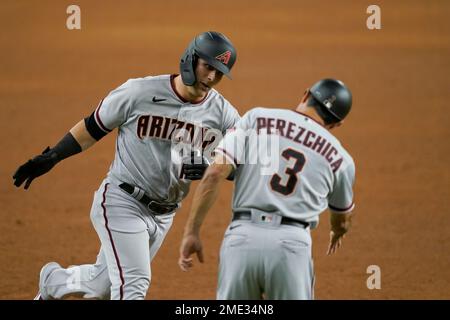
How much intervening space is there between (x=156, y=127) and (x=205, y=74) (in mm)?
579

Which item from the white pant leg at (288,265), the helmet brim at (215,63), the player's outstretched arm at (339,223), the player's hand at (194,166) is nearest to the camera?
the white pant leg at (288,265)

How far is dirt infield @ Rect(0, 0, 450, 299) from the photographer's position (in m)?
9.38

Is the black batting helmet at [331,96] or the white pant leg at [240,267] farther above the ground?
the black batting helmet at [331,96]

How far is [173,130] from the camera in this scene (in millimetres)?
6473

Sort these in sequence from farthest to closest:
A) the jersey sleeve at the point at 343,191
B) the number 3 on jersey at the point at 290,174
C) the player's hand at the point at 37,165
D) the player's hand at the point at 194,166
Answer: the player's hand at the point at 37,165, the player's hand at the point at 194,166, the jersey sleeve at the point at 343,191, the number 3 on jersey at the point at 290,174

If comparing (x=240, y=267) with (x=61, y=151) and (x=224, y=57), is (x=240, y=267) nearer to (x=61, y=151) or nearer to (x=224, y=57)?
(x=224, y=57)

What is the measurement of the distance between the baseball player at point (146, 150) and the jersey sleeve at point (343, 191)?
1340 mm

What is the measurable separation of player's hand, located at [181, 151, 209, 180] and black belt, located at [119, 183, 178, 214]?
312 millimetres

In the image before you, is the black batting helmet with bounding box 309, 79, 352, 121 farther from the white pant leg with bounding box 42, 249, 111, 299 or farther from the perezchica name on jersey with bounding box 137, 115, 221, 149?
the white pant leg with bounding box 42, 249, 111, 299

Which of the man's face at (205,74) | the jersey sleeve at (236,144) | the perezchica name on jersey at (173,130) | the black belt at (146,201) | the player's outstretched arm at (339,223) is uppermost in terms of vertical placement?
the man's face at (205,74)

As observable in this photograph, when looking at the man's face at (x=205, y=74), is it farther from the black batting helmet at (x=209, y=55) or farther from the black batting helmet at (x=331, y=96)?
the black batting helmet at (x=331, y=96)

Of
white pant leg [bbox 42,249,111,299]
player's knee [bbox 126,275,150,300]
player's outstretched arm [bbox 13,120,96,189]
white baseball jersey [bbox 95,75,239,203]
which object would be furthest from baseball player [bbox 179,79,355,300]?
player's outstretched arm [bbox 13,120,96,189]

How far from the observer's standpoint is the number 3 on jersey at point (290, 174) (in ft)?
16.8

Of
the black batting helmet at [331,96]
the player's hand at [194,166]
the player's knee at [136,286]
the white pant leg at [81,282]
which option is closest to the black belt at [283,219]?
the black batting helmet at [331,96]
